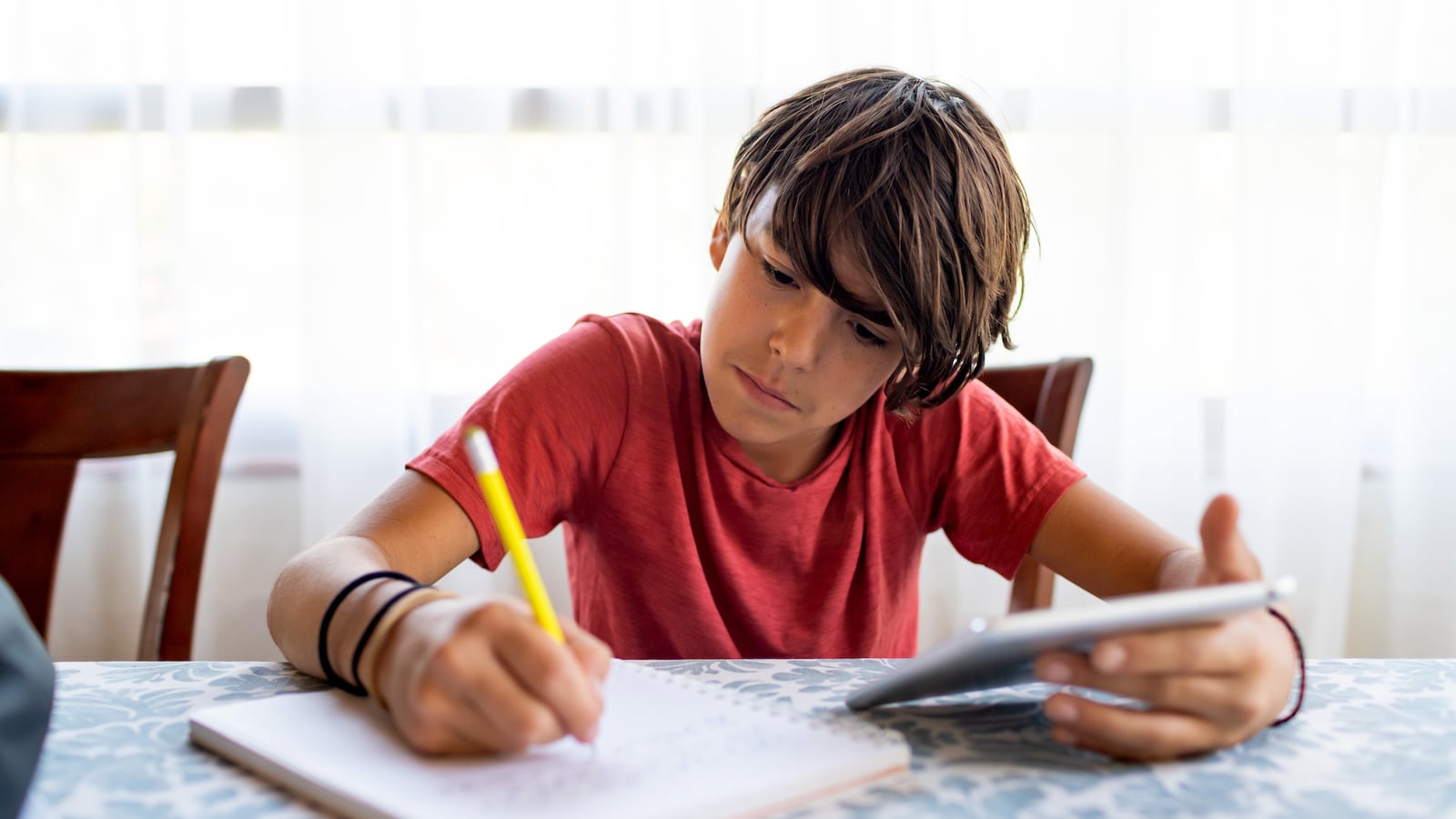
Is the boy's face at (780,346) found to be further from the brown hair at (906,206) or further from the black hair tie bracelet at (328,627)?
the black hair tie bracelet at (328,627)

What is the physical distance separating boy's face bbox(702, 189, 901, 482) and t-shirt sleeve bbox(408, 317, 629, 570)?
0.09 meters

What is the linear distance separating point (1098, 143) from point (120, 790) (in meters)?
1.42

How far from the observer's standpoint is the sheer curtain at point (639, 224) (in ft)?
4.77

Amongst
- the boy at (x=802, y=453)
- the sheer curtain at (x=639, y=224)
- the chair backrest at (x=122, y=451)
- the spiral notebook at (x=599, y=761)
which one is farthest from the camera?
the sheer curtain at (x=639, y=224)

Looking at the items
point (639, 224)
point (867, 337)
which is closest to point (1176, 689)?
point (867, 337)

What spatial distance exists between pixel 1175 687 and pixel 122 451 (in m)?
0.80

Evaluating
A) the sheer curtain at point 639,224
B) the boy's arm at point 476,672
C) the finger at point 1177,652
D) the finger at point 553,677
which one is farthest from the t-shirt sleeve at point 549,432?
the sheer curtain at point 639,224

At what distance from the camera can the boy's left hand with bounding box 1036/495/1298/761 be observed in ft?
1.60

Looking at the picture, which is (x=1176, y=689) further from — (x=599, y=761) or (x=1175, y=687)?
(x=599, y=761)

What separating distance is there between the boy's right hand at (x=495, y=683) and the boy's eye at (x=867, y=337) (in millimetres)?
375

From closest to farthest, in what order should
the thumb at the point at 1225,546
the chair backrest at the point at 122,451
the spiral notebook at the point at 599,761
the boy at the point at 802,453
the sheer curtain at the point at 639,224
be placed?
the spiral notebook at the point at 599,761
the thumb at the point at 1225,546
the boy at the point at 802,453
the chair backrest at the point at 122,451
the sheer curtain at the point at 639,224

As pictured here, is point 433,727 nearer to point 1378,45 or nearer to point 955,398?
point 955,398

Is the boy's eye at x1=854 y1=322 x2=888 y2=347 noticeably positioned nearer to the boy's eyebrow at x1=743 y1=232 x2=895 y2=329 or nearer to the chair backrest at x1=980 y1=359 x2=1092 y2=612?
the boy's eyebrow at x1=743 y1=232 x2=895 y2=329

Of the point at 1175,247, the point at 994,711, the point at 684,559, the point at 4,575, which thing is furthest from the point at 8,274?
the point at 1175,247
